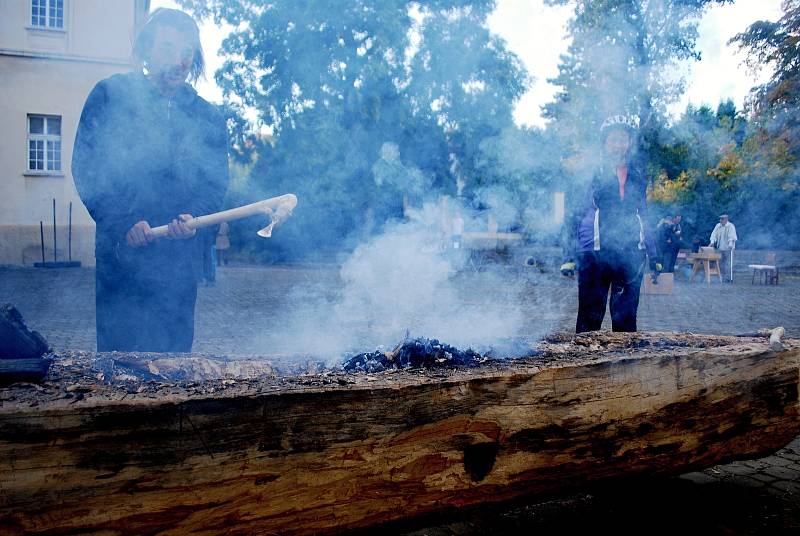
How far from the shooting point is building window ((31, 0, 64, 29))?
13.4 metres

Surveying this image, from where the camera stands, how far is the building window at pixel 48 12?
529 inches

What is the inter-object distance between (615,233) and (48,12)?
49.7ft

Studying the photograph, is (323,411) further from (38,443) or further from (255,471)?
(38,443)

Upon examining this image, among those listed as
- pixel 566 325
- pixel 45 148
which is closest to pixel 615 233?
pixel 566 325

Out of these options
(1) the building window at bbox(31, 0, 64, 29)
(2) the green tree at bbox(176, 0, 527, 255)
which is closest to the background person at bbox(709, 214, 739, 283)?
(2) the green tree at bbox(176, 0, 527, 255)

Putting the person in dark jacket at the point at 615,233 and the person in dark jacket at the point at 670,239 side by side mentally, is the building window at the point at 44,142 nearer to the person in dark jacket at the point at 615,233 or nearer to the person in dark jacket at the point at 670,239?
the person in dark jacket at the point at 615,233

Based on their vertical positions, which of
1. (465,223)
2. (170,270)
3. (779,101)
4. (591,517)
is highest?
(779,101)

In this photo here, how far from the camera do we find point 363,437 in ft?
5.55

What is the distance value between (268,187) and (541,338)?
1316 cm

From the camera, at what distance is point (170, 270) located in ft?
9.25

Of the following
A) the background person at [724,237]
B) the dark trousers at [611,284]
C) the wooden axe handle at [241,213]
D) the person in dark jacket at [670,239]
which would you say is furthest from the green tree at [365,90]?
the person in dark jacket at [670,239]

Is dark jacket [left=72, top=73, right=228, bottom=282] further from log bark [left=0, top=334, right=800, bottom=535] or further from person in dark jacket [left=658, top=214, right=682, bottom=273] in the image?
person in dark jacket [left=658, top=214, right=682, bottom=273]

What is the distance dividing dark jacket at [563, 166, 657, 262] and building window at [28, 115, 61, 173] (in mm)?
14169

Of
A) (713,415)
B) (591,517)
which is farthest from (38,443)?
(713,415)
